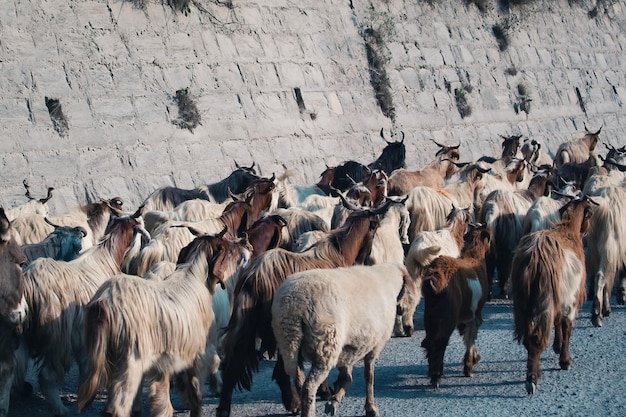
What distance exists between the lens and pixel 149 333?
6.71 metres

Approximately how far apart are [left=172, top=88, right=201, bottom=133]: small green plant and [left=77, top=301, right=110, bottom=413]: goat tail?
10050 mm

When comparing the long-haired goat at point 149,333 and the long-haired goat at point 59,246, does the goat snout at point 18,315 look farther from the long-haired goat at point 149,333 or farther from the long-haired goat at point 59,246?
the long-haired goat at point 59,246

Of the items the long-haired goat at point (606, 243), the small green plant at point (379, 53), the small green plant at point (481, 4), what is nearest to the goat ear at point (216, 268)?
the long-haired goat at point (606, 243)

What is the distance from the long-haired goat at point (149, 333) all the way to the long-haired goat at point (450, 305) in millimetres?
2056

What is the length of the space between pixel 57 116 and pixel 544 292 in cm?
950

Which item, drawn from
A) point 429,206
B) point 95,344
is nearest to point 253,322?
point 95,344

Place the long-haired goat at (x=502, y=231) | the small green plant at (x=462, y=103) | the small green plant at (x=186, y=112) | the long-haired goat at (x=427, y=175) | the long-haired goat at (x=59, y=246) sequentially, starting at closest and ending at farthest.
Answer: the long-haired goat at (x=59, y=246) → the long-haired goat at (x=502, y=231) → the long-haired goat at (x=427, y=175) → the small green plant at (x=186, y=112) → the small green plant at (x=462, y=103)

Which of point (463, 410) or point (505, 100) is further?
point (505, 100)

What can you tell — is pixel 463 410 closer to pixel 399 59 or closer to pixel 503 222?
pixel 503 222

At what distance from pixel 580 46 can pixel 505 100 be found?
548 centimetres

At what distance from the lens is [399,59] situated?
21.4 metres

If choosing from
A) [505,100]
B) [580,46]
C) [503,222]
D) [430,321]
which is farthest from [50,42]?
[580,46]

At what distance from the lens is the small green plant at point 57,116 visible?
1485 cm

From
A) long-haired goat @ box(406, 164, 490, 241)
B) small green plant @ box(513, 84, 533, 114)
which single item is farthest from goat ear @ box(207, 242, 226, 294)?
small green plant @ box(513, 84, 533, 114)
